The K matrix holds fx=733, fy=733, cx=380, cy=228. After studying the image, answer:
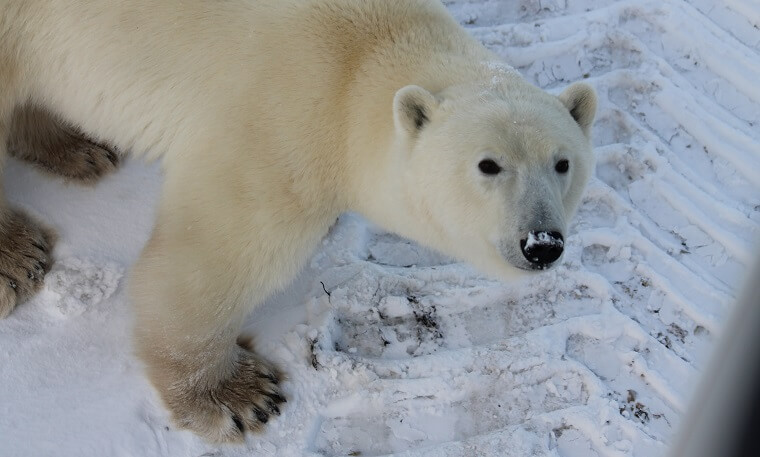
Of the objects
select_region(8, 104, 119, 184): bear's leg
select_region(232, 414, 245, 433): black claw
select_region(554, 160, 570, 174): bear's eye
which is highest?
select_region(554, 160, 570, 174): bear's eye

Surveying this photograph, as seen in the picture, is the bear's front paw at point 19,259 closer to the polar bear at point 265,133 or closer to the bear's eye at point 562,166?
the polar bear at point 265,133

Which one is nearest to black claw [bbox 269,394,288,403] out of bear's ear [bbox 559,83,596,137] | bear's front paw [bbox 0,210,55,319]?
bear's front paw [bbox 0,210,55,319]

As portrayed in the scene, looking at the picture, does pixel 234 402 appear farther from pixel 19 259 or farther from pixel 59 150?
pixel 59 150

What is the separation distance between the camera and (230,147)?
2.58 m

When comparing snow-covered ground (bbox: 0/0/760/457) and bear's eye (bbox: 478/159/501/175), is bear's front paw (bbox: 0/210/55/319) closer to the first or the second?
snow-covered ground (bbox: 0/0/760/457)

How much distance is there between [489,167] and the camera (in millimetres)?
2352

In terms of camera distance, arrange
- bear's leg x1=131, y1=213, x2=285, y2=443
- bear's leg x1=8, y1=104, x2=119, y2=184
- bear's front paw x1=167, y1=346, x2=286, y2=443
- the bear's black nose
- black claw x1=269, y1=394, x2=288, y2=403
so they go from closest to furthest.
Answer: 1. the bear's black nose
2. bear's leg x1=131, y1=213, x2=285, y2=443
3. bear's front paw x1=167, y1=346, x2=286, y2=443
4. black claw x1=269, y1=394, x2=288, y2=403
5. bear's leg x1=8, y1=104, x2=119, y2=184

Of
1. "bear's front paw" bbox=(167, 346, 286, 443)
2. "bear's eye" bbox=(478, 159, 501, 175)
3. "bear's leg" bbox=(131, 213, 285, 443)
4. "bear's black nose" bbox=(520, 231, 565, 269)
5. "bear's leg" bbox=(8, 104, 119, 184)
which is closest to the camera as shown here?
"bear's black nose" bbox=(520, 231, 565, 269)

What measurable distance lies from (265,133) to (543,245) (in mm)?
1036

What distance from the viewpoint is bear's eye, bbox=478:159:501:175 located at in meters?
2.35

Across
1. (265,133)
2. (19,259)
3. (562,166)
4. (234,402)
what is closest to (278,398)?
(234,402)

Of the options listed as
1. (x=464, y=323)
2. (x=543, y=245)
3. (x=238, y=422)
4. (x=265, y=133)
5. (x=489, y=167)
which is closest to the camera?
(x=543, y=245)

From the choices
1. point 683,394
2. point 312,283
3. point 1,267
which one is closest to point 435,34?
point 312,283

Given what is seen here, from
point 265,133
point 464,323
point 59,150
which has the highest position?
point 265,133
